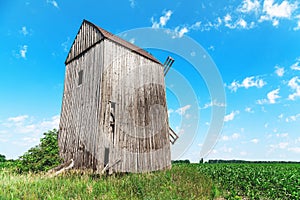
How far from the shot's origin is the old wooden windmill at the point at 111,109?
498 inches

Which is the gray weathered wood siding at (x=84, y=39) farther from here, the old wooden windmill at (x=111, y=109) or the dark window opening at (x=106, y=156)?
the dark window opening at (x=106, y=156)

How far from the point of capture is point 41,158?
46.6 feet

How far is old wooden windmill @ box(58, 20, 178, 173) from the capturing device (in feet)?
41.5

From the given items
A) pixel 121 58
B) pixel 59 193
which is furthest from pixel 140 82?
pixel 59 193

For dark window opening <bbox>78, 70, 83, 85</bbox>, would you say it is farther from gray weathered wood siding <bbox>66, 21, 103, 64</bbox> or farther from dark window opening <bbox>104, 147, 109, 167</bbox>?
dark window opening <bbox>104, 147, 109, 167</bbox>

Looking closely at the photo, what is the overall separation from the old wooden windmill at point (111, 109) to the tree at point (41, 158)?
21.0 inches

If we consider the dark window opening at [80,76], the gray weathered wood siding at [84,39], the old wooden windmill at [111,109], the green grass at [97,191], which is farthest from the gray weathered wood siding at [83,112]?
the green grass at [97,191]

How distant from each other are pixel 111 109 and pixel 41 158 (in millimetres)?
5534

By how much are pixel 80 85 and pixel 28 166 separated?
5.80 metres

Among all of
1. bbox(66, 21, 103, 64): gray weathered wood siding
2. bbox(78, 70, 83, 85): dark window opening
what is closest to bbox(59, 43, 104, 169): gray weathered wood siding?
bbox(78, 70, 83, 85): dark window opening

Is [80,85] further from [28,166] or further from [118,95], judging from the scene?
[28,166]

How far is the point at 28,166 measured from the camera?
552 inches

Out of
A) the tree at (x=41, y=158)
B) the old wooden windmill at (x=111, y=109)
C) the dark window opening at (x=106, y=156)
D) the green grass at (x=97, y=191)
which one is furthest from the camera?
Answer: the tree at (x=41, y=158)

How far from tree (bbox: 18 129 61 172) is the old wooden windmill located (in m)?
0.53
